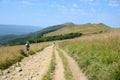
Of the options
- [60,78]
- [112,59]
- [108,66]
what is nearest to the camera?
[108,66]

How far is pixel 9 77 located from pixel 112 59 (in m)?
6.99

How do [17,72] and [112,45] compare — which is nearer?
[112,45]

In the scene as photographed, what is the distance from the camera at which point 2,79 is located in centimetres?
1627

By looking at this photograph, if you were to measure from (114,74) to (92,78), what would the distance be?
2037 mm

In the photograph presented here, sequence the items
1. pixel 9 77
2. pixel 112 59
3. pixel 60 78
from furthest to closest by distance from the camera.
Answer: pixel 9 77
pixel 60 78
pixel 112 59

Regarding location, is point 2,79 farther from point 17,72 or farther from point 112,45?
point 112,45

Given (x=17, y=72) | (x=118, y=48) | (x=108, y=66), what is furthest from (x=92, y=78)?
(x=17, y=72)

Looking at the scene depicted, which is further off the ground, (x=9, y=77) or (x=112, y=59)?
(x=112, y=59)

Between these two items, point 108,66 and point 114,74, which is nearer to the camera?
point 114,74

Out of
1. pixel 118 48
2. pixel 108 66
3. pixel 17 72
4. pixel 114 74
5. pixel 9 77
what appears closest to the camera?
pixel 114 74

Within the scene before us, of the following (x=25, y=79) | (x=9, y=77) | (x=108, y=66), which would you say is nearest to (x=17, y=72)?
(x=9, y=77)

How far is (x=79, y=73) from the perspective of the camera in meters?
15.6

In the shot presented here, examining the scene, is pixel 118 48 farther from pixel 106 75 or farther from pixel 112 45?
pixel 106 75

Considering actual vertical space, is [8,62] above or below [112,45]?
below
